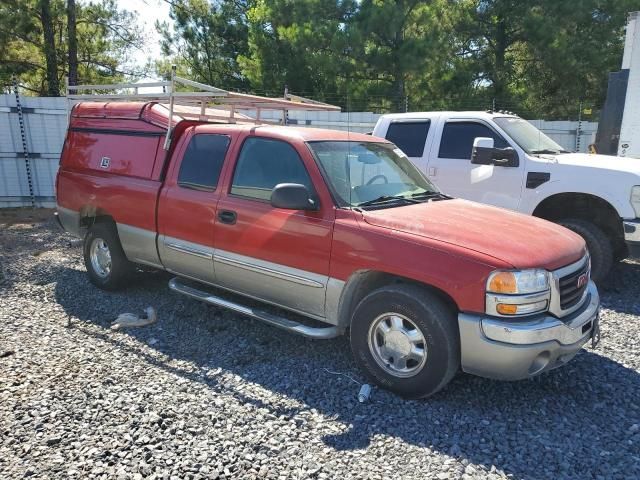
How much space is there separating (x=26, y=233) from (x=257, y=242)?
262 inches

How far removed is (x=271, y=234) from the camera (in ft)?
13.4

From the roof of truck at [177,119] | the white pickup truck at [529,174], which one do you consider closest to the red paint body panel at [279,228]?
the roof of truck at [177,119]

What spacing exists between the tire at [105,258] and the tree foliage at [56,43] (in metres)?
11.7

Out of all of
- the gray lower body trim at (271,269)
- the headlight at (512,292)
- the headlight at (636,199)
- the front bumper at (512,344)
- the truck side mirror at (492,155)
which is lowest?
the front bumper at (512,344)

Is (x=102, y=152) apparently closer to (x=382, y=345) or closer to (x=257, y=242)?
(x=257, y=242)

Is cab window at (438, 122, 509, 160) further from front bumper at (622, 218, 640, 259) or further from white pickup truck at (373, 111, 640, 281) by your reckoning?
front bumper at (622, 218, 640, 259)

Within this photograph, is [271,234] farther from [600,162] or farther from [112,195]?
[600,162]

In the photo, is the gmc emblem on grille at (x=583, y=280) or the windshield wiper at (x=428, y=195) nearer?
the gmc emblem on grille at (x=583, y=280)

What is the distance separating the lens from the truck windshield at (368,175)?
398 cm

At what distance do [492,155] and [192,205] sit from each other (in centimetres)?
362

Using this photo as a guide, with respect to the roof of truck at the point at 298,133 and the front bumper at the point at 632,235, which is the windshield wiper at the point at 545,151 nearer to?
the front bumper at the point at 632,235

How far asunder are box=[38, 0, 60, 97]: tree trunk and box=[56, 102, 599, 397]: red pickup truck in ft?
38.3

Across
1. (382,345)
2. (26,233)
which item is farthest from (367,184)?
(26,233)

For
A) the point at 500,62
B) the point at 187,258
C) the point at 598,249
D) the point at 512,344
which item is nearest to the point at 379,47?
the point at 500,62
